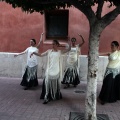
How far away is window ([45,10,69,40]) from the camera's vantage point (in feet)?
36.5

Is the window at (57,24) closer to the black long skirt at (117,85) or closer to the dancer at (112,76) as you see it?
the dancer at (112,76)

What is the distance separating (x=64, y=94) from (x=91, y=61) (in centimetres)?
303

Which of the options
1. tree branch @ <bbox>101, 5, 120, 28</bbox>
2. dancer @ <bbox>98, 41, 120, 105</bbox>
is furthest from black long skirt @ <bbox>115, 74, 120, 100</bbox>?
tree branch @ <bbox>101, 5, 120, 28</bbox>

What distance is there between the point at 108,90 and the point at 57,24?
14.2ft

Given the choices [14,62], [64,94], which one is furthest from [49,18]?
[64,94]

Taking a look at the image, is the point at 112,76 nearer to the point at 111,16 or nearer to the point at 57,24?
the point at 111,16

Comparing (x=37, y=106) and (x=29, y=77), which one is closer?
(x=37, y=106)

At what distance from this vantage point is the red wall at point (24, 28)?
34.8 feet

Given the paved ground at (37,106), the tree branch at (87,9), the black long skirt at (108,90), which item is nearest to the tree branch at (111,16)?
the tree branch at (87,9)

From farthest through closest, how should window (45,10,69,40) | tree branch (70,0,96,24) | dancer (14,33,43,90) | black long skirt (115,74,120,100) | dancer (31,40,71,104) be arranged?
window (45,10,69,40) → dancer (14,33,43,90) → black long skirt (115,74,120,100) → dancer (31,40,71,104) → tree branch (70,0,96,24)

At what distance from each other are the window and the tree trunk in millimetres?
5307

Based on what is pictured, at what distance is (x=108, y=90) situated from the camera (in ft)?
25.0

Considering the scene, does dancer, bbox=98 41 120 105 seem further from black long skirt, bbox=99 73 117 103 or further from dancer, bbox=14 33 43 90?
dancer, bbox=14 33 43 90

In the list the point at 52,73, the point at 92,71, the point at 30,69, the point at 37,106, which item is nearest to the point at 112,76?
the point at 52,73
